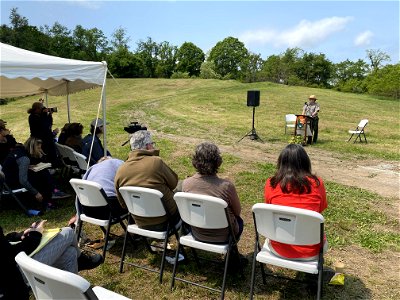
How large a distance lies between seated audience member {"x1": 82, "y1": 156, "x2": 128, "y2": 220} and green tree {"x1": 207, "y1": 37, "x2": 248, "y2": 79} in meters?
64.7

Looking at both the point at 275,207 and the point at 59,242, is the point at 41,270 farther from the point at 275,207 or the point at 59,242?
the point at 275,207

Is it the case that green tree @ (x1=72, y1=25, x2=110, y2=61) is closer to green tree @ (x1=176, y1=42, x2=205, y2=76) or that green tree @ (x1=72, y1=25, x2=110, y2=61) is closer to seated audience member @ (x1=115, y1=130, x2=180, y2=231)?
green tree @ (x1=176, y1=42, x2=205, y2=76)

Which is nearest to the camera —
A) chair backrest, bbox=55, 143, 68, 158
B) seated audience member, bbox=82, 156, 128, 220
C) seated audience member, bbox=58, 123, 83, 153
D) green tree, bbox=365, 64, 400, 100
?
seated audience member, bbox=82, 156, 128, 220

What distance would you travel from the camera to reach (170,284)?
3082 mm

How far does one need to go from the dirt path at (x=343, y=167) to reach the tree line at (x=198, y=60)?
118ft

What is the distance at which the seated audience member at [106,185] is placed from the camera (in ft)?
11.6

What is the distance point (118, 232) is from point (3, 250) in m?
2.15

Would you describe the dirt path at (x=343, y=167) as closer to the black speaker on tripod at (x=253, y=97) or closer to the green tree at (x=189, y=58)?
the black speaker on tripod at (x=253, y=97)

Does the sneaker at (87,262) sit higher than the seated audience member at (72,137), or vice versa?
the seated audience member at (72,137)

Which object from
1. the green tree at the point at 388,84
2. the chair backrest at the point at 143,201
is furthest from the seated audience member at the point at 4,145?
the green tree at the point at 388,84

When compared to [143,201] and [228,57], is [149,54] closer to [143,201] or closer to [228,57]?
[228,57]

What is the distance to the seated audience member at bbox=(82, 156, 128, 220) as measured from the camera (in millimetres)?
3535

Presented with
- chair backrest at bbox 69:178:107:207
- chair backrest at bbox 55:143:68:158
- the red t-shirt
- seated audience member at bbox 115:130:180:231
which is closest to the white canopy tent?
chair backrest at bbox 55:143:68:158

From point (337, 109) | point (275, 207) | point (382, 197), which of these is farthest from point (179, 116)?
point (275, 207)
